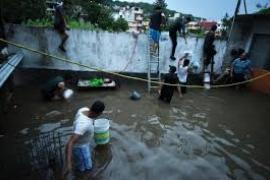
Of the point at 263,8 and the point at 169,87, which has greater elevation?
the point at 263,8

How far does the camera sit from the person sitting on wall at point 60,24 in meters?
10.3

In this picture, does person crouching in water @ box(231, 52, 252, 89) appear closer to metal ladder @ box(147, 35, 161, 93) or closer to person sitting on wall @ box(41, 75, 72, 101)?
metal ladder @ box(147, 35, 161, 93)

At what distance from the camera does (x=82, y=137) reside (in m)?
4.87

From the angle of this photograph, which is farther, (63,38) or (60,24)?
(63,38)

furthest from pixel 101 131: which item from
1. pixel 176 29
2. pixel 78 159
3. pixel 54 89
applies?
pixel 176 29

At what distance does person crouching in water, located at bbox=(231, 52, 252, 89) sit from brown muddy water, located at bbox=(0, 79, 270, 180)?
1.71 m

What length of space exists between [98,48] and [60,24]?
196 centimetres

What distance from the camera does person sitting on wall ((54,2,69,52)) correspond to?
10258 millimetres

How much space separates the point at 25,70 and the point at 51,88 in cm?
300

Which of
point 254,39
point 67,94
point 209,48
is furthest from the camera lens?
point 254,39

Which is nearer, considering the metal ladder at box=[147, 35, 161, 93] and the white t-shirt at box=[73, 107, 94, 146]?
the white t-shirt at box=[73, 107, 94, 146]

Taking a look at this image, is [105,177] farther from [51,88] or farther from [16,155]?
[51,88]

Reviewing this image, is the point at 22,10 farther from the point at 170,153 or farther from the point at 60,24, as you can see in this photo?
the point at 170,153

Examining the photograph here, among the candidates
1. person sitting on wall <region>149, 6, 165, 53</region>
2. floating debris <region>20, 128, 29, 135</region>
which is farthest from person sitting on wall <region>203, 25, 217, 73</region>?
floating debris <region>20, 128, 29, 135</region>
